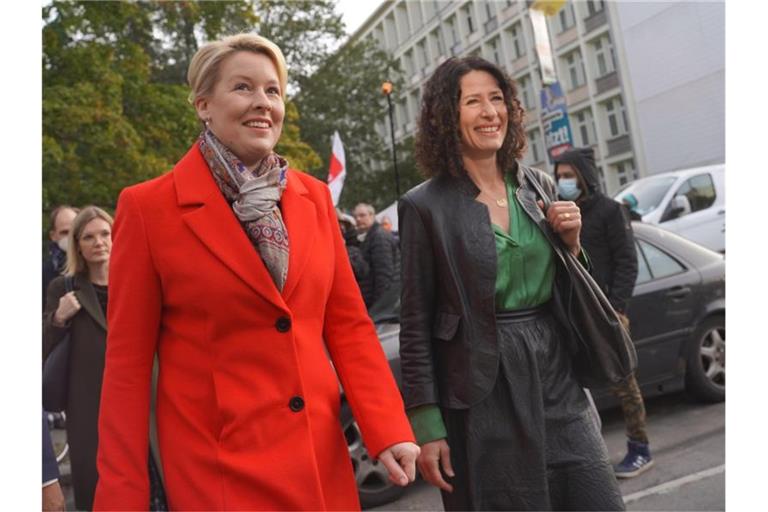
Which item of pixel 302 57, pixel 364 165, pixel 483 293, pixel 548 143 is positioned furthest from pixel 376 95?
pixel 483 293

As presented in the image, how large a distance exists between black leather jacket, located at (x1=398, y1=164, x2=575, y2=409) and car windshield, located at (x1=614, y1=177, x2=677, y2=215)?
11537 mm

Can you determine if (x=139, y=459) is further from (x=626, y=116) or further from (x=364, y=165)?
(x=626, y=116)

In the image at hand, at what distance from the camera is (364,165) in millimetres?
37812

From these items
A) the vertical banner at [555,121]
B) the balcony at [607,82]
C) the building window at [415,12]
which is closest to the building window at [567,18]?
the balcony at [607,82]

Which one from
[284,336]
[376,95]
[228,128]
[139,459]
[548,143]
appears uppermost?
[376,95]

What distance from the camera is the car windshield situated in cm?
1413

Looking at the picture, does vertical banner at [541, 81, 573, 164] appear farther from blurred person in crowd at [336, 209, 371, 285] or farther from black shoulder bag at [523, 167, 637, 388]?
black shoulder bag at [523, 167, 637, 388]

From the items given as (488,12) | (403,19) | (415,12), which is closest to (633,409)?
(488,12)

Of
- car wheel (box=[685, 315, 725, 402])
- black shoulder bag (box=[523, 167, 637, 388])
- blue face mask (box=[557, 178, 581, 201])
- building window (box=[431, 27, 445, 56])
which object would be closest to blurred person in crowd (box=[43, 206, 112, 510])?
black shoulder bag (box=[523, 167, 637, 388])

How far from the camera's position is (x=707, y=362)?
693 centimetres

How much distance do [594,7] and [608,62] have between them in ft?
8.67

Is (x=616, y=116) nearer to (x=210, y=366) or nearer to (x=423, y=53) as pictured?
(x=423, y=53)

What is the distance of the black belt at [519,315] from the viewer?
9.21ft

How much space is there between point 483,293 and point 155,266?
1007 mm
